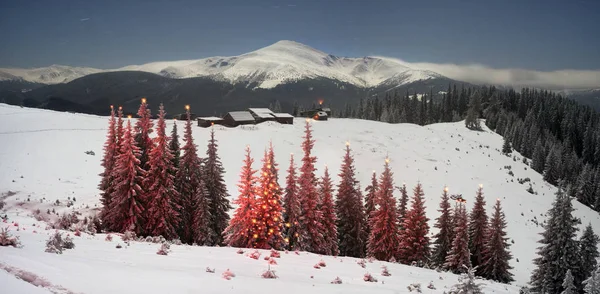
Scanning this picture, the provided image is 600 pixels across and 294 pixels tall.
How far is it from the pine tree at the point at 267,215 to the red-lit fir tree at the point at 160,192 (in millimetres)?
6596

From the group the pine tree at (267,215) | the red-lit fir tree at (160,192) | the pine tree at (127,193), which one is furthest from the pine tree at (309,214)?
the pine tree at (127,193)

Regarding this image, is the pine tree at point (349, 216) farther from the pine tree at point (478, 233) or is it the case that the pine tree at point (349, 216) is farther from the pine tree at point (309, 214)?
the pine tree at point (478, 233)

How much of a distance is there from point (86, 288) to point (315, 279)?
700 cm

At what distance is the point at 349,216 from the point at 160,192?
58.9 ft

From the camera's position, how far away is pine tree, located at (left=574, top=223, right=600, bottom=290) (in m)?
27.1

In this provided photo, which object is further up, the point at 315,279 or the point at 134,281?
the point at 134,281

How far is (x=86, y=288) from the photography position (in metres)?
6.71

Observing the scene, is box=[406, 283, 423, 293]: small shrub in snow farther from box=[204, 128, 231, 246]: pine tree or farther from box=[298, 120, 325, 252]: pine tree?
box=[204, 128, 231, 246]: pine tree

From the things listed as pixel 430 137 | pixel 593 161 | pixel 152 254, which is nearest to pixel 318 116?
pixel 430 137

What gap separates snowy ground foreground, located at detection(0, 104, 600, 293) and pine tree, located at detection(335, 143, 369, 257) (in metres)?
14.6

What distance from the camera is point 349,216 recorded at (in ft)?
111

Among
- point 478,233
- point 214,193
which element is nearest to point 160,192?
point 214,193

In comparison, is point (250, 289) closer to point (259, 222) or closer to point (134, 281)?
point (134, 281)

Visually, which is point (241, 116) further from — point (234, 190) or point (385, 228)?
point (385, 228)
